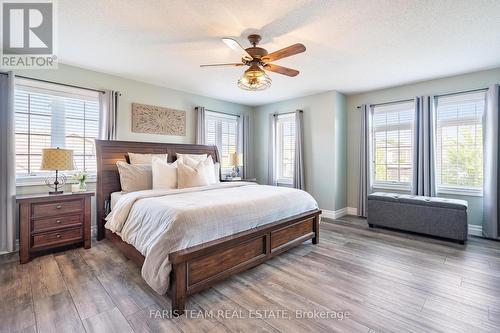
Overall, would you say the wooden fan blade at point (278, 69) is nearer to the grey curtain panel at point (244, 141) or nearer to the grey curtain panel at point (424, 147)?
the grey curtain panel at point (424, 147)

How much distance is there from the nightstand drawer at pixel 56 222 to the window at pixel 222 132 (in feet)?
9.18

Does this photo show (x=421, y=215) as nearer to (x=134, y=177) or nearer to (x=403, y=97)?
(x=403, y=97)

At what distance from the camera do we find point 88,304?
80.3 inches

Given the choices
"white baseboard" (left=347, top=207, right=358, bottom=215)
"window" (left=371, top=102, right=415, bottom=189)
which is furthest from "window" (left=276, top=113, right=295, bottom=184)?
"window" (left=371, top=102, right=415, bottom=189)

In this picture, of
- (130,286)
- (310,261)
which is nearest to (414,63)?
(310,261)

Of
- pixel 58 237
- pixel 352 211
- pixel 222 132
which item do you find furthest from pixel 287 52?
pixel 352 211

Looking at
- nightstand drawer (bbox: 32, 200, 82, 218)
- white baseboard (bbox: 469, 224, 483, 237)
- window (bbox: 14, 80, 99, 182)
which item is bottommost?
white baseboard (bbox: 469, 224, 483, 237)

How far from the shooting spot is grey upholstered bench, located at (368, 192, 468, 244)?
139 inches

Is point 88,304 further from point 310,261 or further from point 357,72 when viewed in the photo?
point 357,72

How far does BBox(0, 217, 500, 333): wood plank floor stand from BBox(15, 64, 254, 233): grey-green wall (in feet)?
5.49

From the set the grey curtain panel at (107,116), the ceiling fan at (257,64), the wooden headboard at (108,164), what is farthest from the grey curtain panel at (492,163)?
the grey curtain panel at (107,116)

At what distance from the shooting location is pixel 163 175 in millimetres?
3508

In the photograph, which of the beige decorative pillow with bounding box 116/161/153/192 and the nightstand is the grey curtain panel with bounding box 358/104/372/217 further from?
the nightstand

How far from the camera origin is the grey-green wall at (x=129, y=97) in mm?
3479
